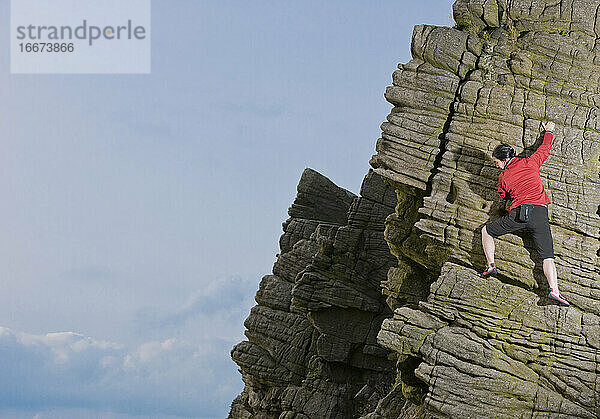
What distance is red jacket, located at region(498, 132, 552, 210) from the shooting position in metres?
17.6

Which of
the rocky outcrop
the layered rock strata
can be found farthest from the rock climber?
the rocky outcrop

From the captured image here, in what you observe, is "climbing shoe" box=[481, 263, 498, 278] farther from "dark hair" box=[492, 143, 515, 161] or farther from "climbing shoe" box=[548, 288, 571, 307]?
"dark hair" box=[492, 143, 515, 161]

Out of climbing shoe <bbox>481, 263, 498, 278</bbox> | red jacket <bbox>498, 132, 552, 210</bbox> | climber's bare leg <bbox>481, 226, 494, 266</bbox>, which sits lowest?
climbing shoe <bbox>481, 263, 498, 278</bbox>

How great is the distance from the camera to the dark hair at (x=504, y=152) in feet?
59.1

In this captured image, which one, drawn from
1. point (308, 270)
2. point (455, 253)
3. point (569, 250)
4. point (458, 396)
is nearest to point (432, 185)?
point (455, 253)

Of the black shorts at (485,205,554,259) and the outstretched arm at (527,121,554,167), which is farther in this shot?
the outstretched arm at (527,121,554,167)

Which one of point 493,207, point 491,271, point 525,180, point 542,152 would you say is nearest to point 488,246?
point 491,271

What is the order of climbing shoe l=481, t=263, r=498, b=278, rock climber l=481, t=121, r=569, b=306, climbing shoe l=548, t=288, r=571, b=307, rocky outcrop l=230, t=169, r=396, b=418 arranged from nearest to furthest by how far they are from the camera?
climbing shoe l=548, t=288, r=571, b=307
rock climber l=481, t=121, r=569, b=306
climbing shoe l=481, t=263, r=498, b=278
rocky outcrop l=230, t=169, r=396, b=418

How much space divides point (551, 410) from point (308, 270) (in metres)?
15.3

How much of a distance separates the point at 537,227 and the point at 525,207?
57 cm

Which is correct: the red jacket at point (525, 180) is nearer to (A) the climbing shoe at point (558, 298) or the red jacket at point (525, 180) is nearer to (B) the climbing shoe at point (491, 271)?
(B) the climbing shoe at point (491, 271)

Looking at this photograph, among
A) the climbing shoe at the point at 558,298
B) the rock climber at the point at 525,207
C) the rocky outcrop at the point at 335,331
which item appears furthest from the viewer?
the rocky outcrop at the point at 335,331

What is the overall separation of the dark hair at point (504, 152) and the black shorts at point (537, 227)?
4.05ft

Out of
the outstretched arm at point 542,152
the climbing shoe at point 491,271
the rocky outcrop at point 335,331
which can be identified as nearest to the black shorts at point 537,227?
the climbing shoe at point 491,271
